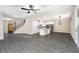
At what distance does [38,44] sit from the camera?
65.9 inches

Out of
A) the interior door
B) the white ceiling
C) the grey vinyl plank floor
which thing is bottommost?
the grey vinyl plank floor

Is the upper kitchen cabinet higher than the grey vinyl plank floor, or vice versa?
the upper kitchen cabinet

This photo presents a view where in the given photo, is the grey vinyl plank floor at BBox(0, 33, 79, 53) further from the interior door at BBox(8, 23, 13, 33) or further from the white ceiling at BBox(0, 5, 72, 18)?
the white ceiling at BBox(0, 5, 72, 18)

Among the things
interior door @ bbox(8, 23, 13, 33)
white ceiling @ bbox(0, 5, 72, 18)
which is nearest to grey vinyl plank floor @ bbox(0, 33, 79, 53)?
interior door @ bbox(8, 23, 13, 33)

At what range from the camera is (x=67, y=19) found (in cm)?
164

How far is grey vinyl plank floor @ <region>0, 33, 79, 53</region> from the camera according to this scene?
163cm

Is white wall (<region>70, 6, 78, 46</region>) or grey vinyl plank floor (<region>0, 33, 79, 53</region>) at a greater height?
white wall (<region>70, 6, 78, 46</region>)

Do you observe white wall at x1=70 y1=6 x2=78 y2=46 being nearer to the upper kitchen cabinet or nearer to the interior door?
the upper kitchen cabinet

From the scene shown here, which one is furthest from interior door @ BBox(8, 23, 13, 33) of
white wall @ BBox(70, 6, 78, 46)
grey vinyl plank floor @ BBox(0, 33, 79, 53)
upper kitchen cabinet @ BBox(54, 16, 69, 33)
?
white wall @ BBox(70, 6, 78, 46)

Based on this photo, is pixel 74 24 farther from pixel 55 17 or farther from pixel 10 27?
pixel 10 27

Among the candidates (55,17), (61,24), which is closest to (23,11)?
(55,17)
